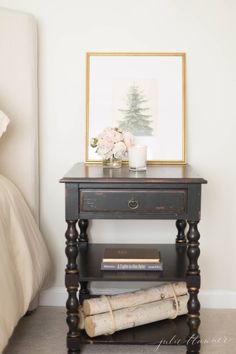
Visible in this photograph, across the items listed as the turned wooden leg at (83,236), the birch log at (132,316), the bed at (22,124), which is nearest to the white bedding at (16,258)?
the bed at (22,124)

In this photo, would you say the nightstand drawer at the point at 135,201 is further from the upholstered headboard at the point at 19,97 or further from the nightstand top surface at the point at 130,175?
the upholstered headboard at the point at 19,97

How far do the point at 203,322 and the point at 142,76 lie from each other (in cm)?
126

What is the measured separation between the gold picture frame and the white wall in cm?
5

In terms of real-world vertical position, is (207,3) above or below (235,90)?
above

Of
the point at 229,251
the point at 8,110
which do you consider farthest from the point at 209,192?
the point at 8,110

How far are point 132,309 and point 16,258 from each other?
0.56m

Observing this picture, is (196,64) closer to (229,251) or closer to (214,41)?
(214,41)

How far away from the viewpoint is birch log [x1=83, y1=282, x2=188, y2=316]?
6.81 ft

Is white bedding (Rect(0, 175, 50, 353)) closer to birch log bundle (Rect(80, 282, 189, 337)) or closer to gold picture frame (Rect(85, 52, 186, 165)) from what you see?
birch log bundle (Rect(80, 282, 189, 337))

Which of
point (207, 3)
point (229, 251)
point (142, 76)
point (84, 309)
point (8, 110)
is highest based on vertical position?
point (207, 3)

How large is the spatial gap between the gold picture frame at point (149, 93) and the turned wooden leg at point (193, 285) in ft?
1.88

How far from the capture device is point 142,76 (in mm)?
2422

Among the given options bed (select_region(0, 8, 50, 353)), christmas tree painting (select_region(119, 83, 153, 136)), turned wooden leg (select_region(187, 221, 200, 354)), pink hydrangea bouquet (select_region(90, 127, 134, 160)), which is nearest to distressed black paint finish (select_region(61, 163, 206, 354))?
turned wooden leg (select_region(187, 221, 200, 354))

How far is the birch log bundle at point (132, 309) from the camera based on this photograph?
204 cm
